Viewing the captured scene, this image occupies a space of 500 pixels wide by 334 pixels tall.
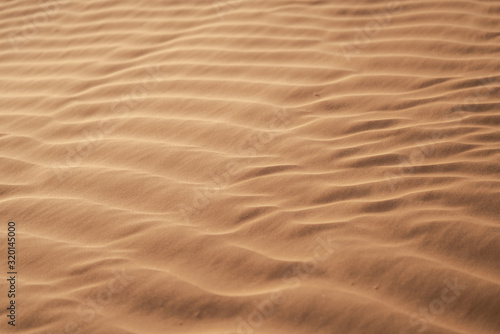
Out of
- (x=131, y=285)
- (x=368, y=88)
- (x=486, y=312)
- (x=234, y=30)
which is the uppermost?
(x=234, y=30)

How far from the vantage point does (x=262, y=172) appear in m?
2.62

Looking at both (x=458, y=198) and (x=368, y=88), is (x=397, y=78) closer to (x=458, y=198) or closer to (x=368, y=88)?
(x=368, y=88)

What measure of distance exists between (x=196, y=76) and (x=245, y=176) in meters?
1.19

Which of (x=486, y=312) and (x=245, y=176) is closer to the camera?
(x=486, y=312)

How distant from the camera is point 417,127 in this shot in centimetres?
272

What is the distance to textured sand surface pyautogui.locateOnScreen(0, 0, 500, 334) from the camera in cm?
196

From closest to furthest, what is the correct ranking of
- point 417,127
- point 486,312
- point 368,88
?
1. point 486,312
2. point 417,127
3. point 368,88

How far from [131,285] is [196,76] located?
181 cm

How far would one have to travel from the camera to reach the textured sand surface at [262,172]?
196 centimetres

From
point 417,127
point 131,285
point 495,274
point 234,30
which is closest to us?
point 495,274

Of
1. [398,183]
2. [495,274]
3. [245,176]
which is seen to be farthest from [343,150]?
[495,274]

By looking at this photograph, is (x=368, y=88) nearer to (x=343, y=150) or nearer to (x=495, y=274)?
(x=343, y=150)

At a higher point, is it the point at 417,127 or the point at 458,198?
the point at 417,127

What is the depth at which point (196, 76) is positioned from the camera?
3.51 meters
